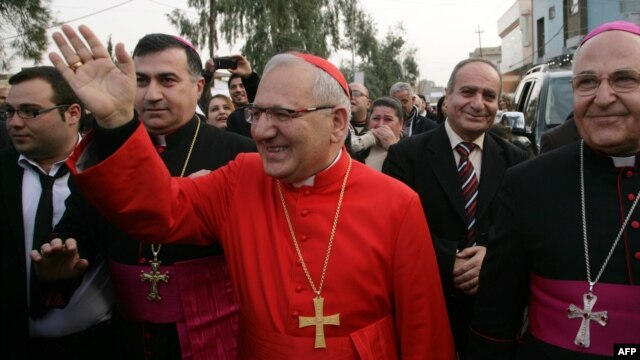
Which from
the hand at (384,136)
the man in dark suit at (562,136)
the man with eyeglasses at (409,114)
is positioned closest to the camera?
the man in dark suit at (562,136)

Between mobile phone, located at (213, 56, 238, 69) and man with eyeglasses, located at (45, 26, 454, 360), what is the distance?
152cm

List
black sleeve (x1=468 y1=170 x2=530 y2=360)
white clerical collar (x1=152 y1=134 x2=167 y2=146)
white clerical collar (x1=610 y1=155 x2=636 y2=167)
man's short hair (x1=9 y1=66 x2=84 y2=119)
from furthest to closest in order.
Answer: man's short hair (x1=9 y1=66 x2=84 y2=119) < white clerical collar (x1=152 y1=134 x2=167 y2=146) < black sleeve (x1=468 y1=170 x2=530 y2=360) < white clerical collar (x1=610 y1=155 x2=636 y2=167)

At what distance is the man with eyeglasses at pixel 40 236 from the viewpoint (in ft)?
9.42

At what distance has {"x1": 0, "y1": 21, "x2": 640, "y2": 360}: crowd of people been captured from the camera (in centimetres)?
206

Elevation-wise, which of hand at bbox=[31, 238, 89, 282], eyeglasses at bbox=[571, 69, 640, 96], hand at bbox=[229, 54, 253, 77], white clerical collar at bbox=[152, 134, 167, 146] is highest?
hand at bbox=[229, 54, 253, 77]

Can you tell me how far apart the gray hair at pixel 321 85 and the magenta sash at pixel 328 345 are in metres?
0.91

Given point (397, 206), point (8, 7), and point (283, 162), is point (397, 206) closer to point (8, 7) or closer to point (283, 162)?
point (283, 162)

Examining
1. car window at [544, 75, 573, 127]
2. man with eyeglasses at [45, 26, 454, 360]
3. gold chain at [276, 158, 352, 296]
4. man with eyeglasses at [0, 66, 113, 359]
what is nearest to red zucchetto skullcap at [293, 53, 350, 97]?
man with eyeglasses at [45, 26, 454, 360]

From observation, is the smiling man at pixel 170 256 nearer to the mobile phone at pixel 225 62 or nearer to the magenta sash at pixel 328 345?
the magenta sash at pixel 328 345

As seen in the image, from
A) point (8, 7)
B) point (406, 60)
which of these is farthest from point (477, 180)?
point (406, 60)

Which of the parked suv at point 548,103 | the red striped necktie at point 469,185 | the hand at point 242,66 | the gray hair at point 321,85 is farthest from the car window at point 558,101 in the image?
the gray hair at point 321,85

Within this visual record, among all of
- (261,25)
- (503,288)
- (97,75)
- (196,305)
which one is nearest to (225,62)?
(196,305)

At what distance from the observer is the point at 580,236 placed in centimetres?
216

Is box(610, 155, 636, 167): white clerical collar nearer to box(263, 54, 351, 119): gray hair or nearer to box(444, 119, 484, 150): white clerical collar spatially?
box(263, 54, 351, 119): gray hair
